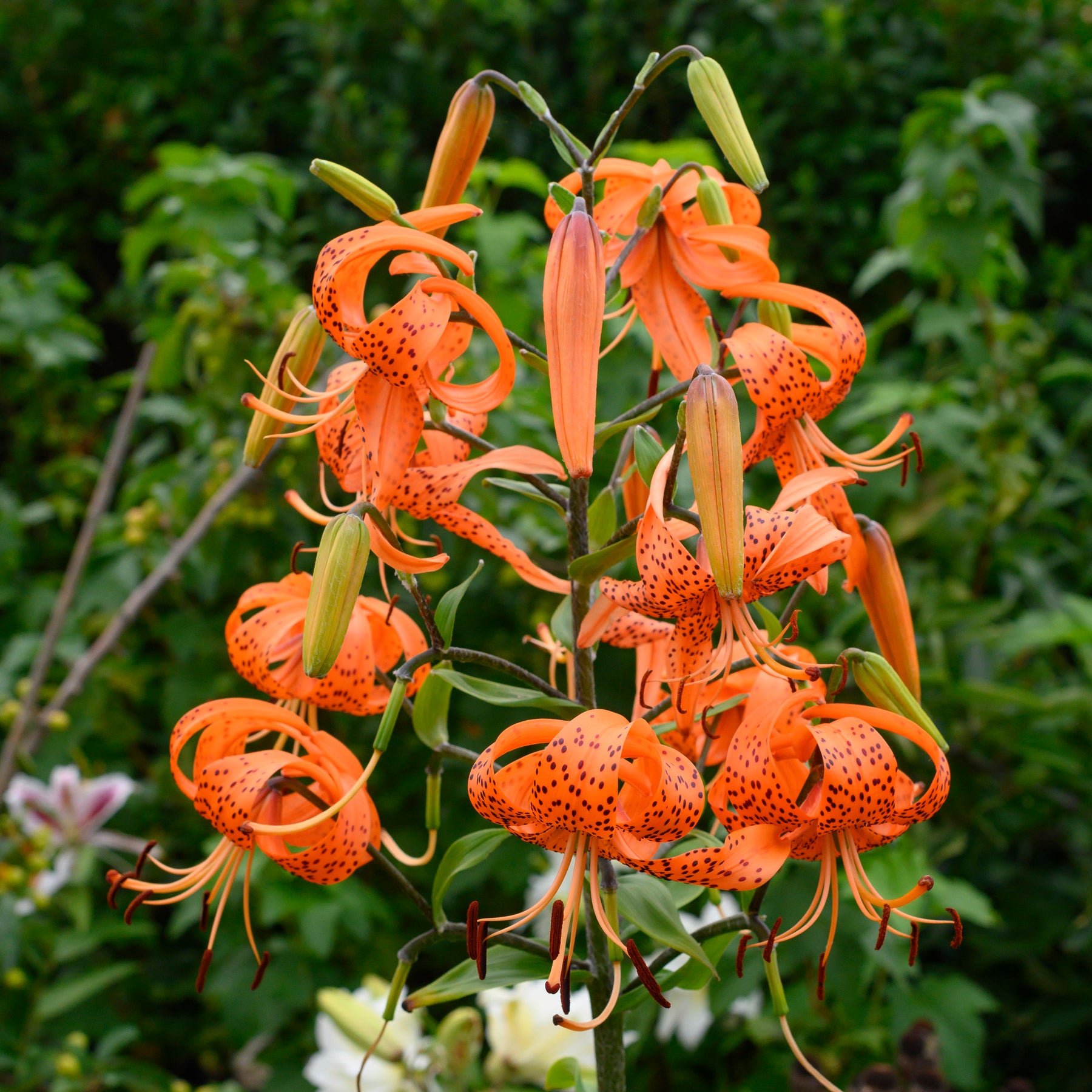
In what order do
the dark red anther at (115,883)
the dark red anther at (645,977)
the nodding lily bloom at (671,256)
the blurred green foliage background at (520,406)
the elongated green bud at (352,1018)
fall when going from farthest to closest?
the blurred green foliage background at (520,406) < the elongated green bud at (352,1018) < the nodding lily bloom at (671,256) < the dark red anther at (115,883) < the dark red anther at (645,977)

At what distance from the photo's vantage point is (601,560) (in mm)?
553

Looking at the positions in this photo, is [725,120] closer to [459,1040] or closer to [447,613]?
[447,613]

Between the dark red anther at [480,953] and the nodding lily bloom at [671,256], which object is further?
the nodding lily bloom at [671,256]

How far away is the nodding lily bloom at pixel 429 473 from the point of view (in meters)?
0.57

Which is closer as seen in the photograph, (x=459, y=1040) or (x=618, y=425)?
(x=618, y=425)

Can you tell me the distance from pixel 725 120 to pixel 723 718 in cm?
33

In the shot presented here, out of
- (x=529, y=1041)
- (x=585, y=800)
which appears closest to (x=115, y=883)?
(x=585, y=800)

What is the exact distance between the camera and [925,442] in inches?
54.9

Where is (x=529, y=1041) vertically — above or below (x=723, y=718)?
below

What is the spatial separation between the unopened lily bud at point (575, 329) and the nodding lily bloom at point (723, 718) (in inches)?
6.2

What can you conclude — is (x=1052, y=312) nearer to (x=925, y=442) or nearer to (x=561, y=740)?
(x=925, y=442)

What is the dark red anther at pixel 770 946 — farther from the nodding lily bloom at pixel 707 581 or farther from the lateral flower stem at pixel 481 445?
the lateral flower stem at pixel 481 445

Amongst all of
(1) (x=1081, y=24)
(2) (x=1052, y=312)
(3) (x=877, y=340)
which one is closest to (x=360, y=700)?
(3) (x=877, y=340)

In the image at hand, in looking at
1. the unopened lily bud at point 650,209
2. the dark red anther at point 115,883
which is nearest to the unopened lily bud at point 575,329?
the unopened lily bud at point 650,209
